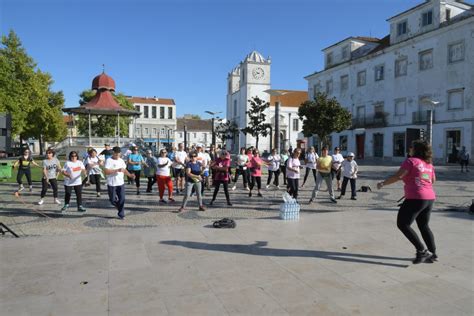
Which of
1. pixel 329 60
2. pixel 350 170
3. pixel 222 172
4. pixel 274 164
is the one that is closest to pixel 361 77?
pixel 329 60

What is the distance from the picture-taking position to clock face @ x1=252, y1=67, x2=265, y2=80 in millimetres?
72812

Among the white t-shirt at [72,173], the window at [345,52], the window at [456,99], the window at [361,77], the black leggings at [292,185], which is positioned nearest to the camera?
the white t-shirt at [72,173]

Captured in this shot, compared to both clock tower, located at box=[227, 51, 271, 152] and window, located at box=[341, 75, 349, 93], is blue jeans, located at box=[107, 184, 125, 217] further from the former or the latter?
clock tower, located at box=[227, 51, 271, 152]

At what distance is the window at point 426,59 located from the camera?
32875 millimetres

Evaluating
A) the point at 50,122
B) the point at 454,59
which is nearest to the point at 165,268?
the point at 454,59

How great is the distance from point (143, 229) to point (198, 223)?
3.97 feet

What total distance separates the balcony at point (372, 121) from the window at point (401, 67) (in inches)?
162

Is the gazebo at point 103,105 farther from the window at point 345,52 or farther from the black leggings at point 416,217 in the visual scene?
the black leggings at point 416,217

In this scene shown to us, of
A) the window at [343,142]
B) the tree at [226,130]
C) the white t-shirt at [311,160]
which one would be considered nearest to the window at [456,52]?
the window at [343,142]

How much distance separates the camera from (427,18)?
33062 millimetres

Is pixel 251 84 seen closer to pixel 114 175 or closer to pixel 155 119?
pixel 155 119

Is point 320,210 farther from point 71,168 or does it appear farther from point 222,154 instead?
point 71,168

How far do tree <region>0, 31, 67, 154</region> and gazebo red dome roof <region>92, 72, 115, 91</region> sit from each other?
A: 6.37m

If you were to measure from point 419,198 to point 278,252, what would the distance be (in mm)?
2136
